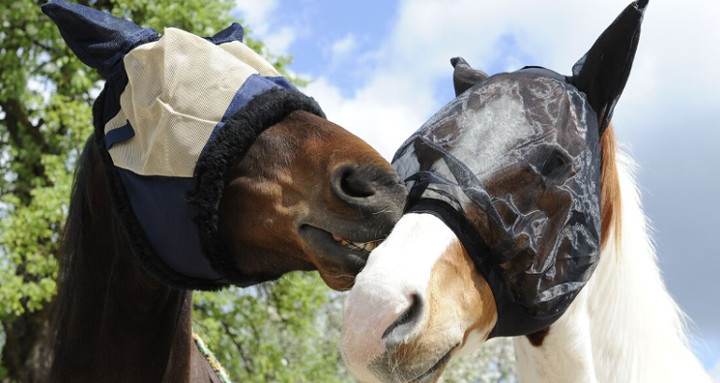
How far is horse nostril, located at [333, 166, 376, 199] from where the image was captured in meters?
2.38

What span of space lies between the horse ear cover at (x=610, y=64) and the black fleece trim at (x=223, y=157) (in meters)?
0.84

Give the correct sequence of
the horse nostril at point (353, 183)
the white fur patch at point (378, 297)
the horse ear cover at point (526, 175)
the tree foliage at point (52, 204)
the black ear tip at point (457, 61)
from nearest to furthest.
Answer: the white fur patch at point (378, 297) < the horse ear cover at point (526, 175) < the horse nostril at point (353, 183) < the black ear tip at point (457, 61) < the tree foliage at point (52, 204)

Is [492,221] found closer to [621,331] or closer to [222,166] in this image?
[621,331]

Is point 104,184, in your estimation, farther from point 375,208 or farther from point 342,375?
point 342,375

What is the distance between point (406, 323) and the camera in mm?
1897

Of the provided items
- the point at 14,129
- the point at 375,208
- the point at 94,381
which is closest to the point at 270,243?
the point at 375,208

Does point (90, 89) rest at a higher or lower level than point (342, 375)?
higher

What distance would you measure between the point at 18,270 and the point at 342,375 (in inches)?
191

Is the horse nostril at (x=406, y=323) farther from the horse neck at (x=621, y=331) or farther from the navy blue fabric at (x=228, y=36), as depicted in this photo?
the navy blue fabric at (x=228, y=36)

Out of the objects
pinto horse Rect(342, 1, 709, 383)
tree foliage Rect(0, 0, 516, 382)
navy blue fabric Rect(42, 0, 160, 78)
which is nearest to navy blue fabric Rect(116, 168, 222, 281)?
navy blue fabric Rect(42, 0, 160, 78)

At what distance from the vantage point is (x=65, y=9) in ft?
9.18

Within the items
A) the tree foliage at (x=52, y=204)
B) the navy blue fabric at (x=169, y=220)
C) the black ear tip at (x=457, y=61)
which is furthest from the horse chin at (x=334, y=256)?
the tree foliage at (x=52, y=204)

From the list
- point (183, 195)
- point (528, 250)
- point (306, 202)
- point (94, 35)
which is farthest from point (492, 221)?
point (94, 35)

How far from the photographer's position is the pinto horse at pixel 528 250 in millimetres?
1934
